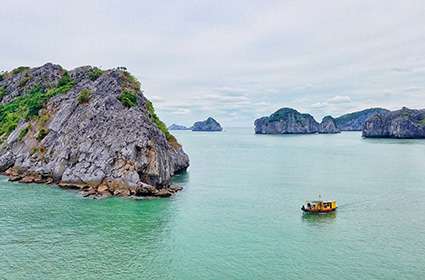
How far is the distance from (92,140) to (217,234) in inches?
1330

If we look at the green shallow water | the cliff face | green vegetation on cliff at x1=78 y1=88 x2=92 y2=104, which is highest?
green vegetation on cliff at x1=78 y1=88 x2=92 y2=104

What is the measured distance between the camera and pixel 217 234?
42.9 m

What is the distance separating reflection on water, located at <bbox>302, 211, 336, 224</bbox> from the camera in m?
48.2

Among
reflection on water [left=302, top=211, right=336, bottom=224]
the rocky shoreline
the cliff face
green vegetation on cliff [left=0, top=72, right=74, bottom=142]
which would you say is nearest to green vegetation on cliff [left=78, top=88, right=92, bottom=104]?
the cliff face

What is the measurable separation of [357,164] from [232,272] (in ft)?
255

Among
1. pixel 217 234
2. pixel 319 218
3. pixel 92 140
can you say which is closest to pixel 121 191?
pixel 92 140

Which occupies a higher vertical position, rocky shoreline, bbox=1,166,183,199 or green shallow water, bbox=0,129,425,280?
rocky shoreline, bbox=1,166,183,199

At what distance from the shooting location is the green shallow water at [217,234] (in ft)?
111

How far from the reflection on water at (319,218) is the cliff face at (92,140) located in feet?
70.3

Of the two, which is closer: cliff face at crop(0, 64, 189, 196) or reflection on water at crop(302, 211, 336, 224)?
reflection on water at crop(302, 211, 336, 224)

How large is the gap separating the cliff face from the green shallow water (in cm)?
430

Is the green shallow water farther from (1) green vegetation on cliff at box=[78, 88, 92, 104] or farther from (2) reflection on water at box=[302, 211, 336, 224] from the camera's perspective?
(1) green vegetation on cliff at box=[78, 88, 92, 104]

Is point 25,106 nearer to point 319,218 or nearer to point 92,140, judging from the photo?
point 92,140

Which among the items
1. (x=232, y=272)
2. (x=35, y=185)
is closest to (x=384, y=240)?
(x=232, y=272)
